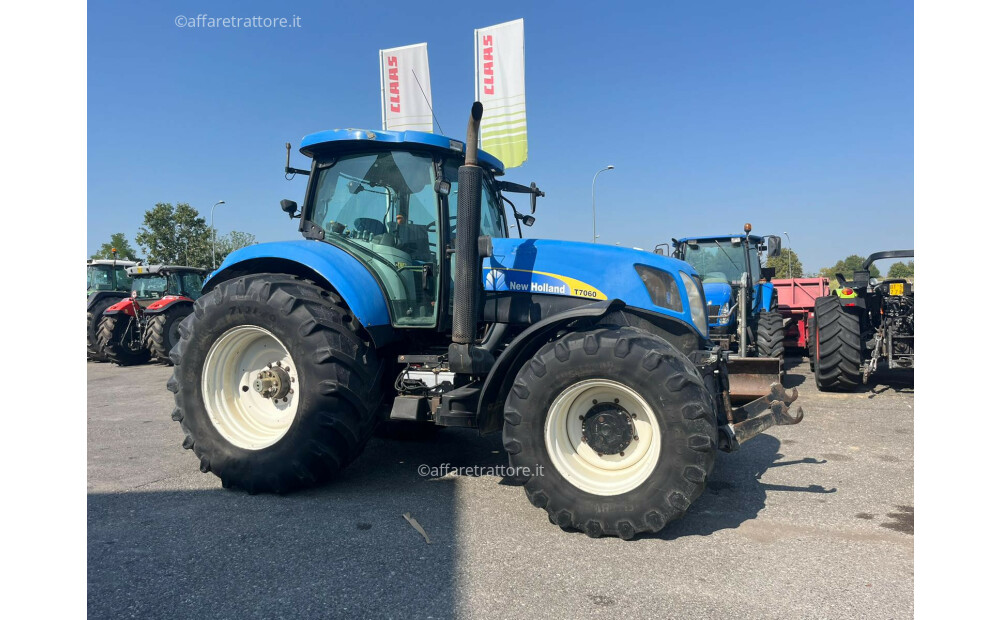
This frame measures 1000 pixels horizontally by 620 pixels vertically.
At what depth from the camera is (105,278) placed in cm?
1465

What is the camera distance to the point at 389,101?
512 inches

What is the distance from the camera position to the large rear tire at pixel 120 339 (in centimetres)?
1167

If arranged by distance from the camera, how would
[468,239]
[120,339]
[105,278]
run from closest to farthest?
[468,239] < [120,339] < [105,278]


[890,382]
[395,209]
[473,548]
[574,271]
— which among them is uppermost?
[395,209]

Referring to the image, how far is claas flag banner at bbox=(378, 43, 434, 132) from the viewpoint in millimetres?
12852

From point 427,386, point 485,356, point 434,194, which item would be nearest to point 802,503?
point 485,356

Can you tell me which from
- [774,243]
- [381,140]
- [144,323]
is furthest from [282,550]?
[144,323]

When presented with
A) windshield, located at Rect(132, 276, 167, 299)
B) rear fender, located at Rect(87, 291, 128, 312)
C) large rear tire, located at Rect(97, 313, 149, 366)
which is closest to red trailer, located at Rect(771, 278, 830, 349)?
large rear tire, located at Rect(97, 313, 149, 366)

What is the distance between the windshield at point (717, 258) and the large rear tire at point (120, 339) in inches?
413

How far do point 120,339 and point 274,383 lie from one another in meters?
9.72

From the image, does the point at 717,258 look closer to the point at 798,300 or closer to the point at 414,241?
the point at 798,300

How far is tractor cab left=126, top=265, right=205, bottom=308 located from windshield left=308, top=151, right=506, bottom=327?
9.95 meters

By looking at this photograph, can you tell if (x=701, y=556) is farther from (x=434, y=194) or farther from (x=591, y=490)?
(x=434, y=194)

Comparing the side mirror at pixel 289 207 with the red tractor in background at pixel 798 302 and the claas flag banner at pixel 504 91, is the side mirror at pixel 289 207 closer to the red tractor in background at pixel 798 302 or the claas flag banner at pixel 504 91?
the claas flag banner at pixel 504 91
